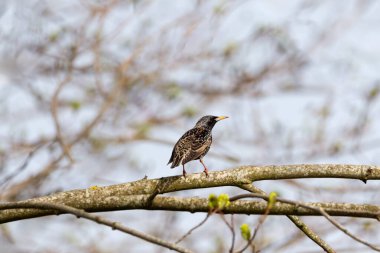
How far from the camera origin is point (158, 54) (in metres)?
12.5

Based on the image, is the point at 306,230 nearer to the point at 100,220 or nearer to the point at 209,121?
the point at 100,220

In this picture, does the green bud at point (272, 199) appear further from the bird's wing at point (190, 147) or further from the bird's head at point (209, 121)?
the bird's head at point (209, 121)

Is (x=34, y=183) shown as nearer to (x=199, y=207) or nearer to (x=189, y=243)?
(x=189, y=243)

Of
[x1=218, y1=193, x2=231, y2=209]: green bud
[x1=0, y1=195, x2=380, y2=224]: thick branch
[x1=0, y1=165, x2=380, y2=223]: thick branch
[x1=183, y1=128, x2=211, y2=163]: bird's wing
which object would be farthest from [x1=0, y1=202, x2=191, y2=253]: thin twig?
[x1=183, y1=128, x2=211, y2=163]: bird's wing

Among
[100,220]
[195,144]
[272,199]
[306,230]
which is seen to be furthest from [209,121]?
[100,220]

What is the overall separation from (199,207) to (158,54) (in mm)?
7985

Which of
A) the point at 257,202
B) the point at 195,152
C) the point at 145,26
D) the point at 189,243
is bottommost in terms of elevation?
the point at 257,202

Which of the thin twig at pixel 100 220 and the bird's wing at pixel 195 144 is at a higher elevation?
the bird's wing at pixel 195 144

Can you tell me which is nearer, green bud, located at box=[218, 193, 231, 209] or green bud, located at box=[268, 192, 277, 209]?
green bud, located at box=[268, 192, 277, 209]

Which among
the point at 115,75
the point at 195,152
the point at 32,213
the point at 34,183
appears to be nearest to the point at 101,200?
the point at 32,213

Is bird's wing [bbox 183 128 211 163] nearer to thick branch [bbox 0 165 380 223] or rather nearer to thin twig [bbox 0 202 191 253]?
thick branch [bbox 0 165 380 223]

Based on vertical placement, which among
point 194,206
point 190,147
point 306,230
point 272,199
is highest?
point 190,147

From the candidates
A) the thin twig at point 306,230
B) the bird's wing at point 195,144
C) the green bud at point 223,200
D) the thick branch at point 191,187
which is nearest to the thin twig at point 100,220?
the thick branch at point 191,187

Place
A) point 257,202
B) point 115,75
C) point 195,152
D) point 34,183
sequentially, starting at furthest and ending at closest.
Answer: point 115,75, point 34,183, point 195,152, point 257,202
